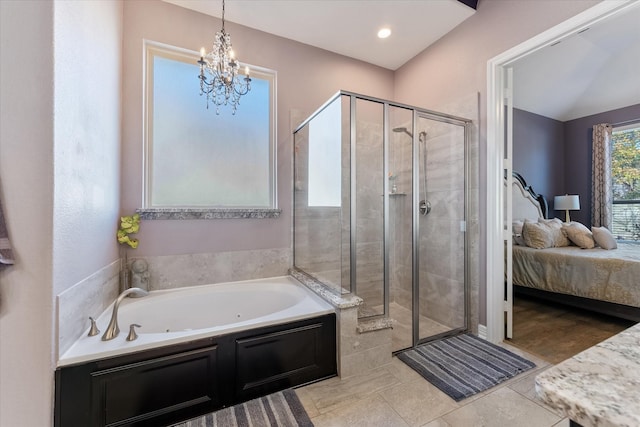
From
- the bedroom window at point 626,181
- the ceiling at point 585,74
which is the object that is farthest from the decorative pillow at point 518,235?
the bedroom window at point 626,181

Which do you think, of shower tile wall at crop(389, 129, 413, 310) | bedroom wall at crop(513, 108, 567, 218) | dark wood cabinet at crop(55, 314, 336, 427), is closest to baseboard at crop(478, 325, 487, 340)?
shower tile wall at crop(389, 129, 413, 310)

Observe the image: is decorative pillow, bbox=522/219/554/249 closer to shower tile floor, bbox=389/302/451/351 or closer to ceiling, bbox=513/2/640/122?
shower tile floor, bbox=389/302/451/351

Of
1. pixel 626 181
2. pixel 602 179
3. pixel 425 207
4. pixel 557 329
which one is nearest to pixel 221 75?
pixel 425 207

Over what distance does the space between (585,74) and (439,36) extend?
311 cm

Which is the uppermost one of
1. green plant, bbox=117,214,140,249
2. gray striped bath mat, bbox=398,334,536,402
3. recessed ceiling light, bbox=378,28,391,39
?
recessed ceiling light, bbox=378,28,391,39

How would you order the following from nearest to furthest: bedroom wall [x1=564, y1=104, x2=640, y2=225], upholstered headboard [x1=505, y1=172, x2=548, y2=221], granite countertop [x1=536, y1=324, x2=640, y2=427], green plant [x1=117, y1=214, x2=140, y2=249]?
granite countertop [x1=536, y1=324, x2=640, y2=427] → green plant [x1=117, y1=214, x2=140, y2=249] → upholstered headboard [x1=505, y1=172, x2=548, y2=221] → bedroom wall [x1=564, y1=104, x2=640, y2=225]

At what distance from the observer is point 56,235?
127cm

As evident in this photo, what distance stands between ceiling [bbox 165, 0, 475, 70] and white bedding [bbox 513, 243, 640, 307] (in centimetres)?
262

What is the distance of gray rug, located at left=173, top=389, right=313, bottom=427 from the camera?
1.42 m

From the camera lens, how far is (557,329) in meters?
2.48

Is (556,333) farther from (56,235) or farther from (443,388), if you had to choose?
(56,235)

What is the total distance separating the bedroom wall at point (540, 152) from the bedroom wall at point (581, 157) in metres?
0.08

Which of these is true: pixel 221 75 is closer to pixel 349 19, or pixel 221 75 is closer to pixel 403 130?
pixel 349 19

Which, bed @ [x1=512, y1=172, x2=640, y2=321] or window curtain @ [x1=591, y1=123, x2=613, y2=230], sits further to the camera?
window curtain @ [x1=591, y1=123, x2=613, y2=230]
